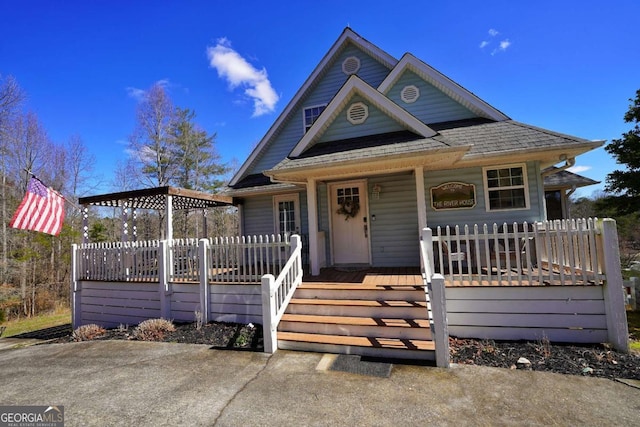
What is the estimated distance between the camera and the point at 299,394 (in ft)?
10.5

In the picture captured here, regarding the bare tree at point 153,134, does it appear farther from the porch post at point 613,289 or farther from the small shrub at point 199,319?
the porch post at point 613,289

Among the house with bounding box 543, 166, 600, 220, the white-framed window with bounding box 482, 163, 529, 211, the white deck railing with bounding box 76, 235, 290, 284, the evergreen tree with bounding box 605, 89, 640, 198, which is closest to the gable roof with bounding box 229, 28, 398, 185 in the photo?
the white deck railing with bounding box 76, 235, 290, 284

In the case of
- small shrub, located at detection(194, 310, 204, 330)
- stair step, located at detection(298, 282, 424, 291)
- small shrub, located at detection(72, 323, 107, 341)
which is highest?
stair step, located at detection(298, 282, 424, 291)

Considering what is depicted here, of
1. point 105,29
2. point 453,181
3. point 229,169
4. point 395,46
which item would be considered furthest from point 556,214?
point 229,169

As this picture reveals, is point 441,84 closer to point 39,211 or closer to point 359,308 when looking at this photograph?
point 359,308

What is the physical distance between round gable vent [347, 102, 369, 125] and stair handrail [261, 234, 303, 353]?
3754mm

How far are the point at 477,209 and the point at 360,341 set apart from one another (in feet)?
16.9

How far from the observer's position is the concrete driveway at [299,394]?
2.74 m

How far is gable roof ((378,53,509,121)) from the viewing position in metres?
8.45

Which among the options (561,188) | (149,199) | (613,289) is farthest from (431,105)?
(149,199)

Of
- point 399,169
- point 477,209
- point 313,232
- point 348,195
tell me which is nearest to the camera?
point 399,169

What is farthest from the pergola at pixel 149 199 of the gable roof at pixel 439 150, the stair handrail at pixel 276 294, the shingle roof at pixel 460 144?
the stair handrail at pixel 276 294

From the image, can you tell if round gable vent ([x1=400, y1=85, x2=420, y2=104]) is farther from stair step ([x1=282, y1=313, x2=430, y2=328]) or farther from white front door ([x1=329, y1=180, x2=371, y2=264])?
stair step ([x1=282, y1=313, x2=430, y2=328])

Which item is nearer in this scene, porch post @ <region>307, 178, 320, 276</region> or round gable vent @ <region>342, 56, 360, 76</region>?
porch post @ <region>307, 178, 320, 276</region>
